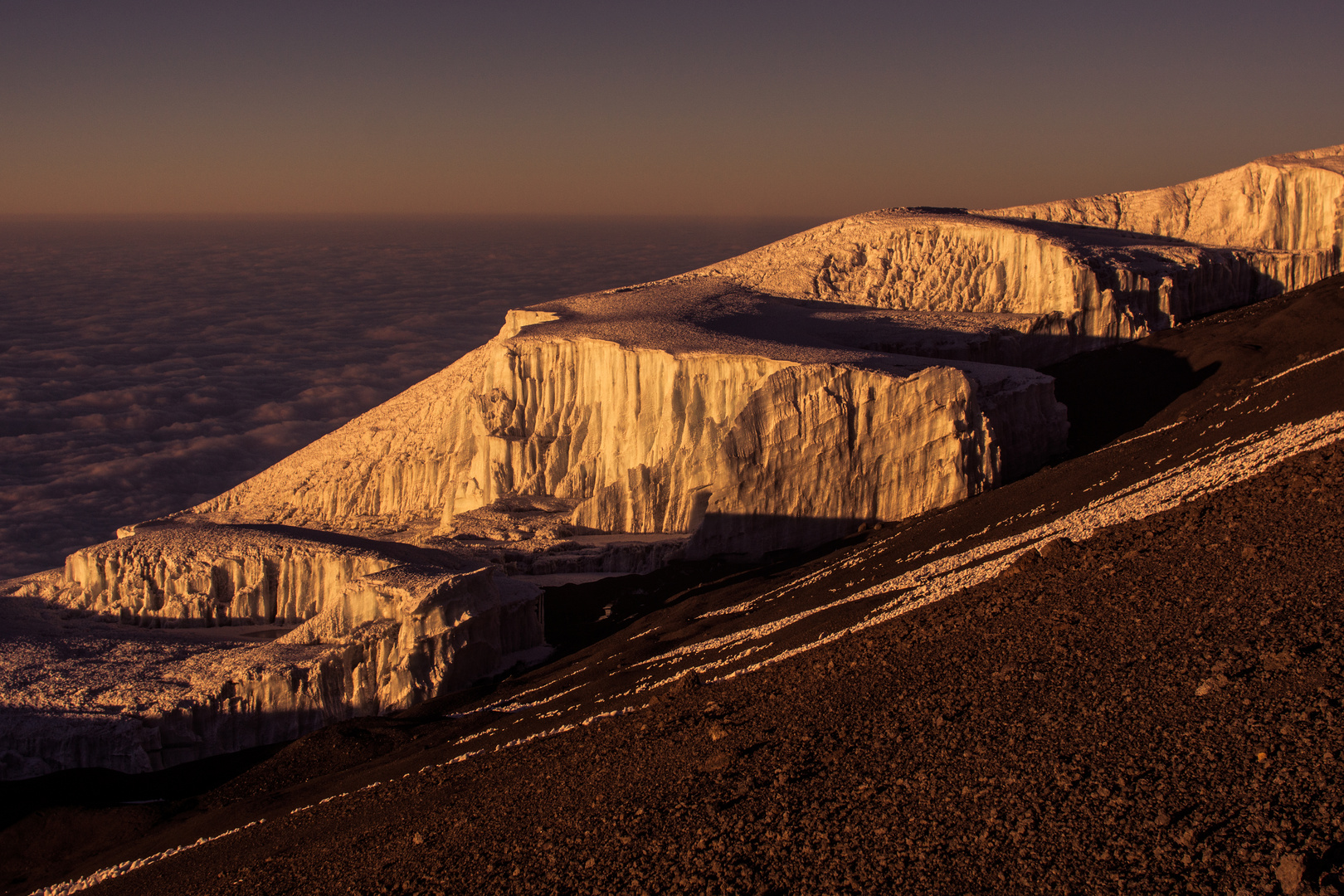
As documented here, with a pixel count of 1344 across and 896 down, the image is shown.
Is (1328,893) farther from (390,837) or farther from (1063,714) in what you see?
(390,837)

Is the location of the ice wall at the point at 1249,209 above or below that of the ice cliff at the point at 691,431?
above

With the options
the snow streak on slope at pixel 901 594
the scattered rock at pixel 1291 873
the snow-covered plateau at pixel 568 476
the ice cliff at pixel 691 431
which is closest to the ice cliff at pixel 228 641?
the snow-covered plateau at pixel 568 476

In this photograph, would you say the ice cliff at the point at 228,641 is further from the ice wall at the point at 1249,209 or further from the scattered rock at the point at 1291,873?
the ice wall at the point at 1249,209

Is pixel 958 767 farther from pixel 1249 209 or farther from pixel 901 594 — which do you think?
pixel 1249 209

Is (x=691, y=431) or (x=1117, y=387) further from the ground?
(x=1117, y=387)

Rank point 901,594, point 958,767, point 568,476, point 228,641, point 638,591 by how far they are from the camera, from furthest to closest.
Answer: point 568,476 → point 638,591 → point 228,641 → point 901,594 → point 958,767

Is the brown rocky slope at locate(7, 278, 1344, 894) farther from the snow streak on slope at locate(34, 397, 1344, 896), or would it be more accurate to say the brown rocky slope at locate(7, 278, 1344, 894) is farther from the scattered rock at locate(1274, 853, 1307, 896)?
the snow streak on slope at locate(34, 397, 1344, 896)

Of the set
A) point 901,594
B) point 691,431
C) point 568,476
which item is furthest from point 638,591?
point 901,594

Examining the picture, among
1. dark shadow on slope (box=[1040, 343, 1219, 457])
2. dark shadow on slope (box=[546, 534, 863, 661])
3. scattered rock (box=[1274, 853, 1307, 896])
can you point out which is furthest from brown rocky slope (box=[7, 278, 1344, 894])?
dark shadow on slope (box=[1040, 343, 1219, 457])
